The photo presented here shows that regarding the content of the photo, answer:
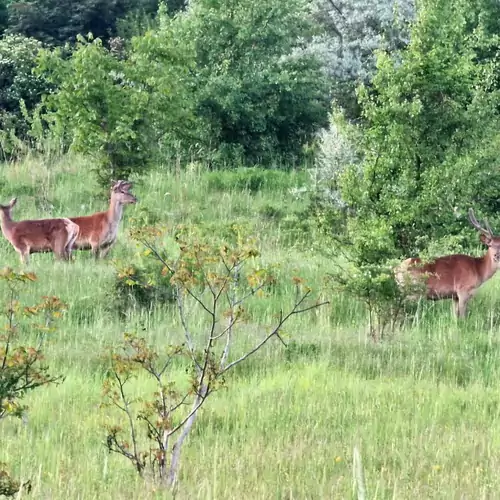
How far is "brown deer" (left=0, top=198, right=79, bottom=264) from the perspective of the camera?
12930 mm

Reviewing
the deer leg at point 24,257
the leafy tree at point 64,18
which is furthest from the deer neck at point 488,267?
the leafy tree at point 64,18

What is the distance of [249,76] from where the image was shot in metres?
22.1

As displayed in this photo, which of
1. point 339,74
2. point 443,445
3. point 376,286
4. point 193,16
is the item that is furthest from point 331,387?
point 339,74

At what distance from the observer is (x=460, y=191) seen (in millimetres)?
10930

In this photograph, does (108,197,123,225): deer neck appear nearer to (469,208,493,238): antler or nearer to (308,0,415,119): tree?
(469,208,493,238): antler

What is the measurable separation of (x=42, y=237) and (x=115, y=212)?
1.23m

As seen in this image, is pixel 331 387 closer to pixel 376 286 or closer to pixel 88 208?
pixel 376 286

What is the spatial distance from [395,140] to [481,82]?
1.41 metres

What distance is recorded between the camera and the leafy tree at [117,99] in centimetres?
1606

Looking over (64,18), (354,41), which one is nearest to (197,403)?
(354,41)

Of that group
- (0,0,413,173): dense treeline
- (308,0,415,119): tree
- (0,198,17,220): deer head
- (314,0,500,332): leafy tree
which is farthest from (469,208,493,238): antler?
(308,0,415,119): tree

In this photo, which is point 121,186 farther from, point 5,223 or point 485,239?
point 485,239

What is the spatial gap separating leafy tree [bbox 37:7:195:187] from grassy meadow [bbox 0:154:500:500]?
3.95 metres

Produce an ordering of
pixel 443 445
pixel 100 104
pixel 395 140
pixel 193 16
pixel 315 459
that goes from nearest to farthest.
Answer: pixel 315 459 < pixel 443 445 < pixel 395 140 < pixel 100 104 < pixel 193 16
